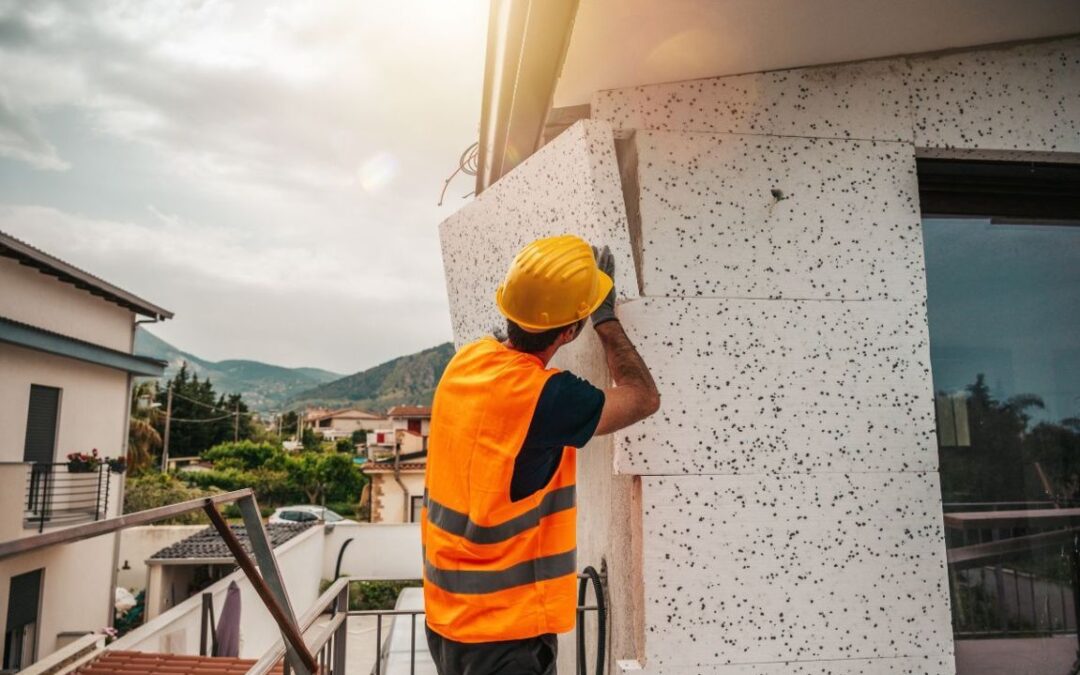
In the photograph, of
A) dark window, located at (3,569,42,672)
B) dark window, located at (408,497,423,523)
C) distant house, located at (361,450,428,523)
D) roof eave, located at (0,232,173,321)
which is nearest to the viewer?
roof eave, located at (0,232,173,321)

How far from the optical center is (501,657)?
1.70 m

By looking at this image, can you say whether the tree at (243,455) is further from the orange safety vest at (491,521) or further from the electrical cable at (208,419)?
the orange safety vest at (491,521)

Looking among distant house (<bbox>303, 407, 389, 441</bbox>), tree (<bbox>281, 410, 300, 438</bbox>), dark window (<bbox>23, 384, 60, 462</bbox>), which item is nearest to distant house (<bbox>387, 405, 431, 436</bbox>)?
tree (<bbox>281, 410, 300, 438</bbox>)

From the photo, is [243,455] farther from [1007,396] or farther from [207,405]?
[1007,396]

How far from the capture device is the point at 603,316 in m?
1.97

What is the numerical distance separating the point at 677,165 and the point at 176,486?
37745mm

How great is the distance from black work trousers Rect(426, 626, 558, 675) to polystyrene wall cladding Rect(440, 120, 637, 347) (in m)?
1.07

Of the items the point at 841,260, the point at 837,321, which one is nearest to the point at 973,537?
the point at 837,321

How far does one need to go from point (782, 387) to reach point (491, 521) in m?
1.13

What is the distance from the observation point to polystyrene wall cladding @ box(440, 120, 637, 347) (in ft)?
6.86

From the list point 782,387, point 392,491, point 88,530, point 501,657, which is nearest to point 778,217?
point 782,387

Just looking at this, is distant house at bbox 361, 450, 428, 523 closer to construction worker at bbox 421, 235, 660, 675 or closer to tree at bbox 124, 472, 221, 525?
tree at bbox 124, 472, 221, 525

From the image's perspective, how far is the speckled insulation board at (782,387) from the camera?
6.93ft

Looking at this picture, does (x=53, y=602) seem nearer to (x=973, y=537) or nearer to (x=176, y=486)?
(x=973, y=537)
